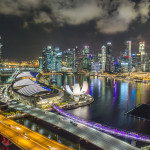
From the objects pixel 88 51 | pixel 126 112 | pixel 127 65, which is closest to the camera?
pixel 126 112

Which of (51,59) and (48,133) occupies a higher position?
(51,59)

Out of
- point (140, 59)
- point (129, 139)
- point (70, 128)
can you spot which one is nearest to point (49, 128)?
point (70, 128)

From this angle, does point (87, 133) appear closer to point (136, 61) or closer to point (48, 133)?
point (48, 133)

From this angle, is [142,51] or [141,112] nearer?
[141,112]

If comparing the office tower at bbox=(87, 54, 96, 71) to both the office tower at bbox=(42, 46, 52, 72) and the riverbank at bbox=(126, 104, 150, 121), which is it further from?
the riverbank at bbox=(126, 104, 150, 121)

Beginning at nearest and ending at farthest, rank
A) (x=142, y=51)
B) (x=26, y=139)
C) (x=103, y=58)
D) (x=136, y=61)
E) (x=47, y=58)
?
(x=26, y=139) → (x=47, y=58) → (x=136, y=61) → (x=103, y=58) → (x=142, y=51)

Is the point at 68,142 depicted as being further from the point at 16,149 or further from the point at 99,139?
the point at 16,149

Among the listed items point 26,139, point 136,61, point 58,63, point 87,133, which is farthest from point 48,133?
point 136,61
